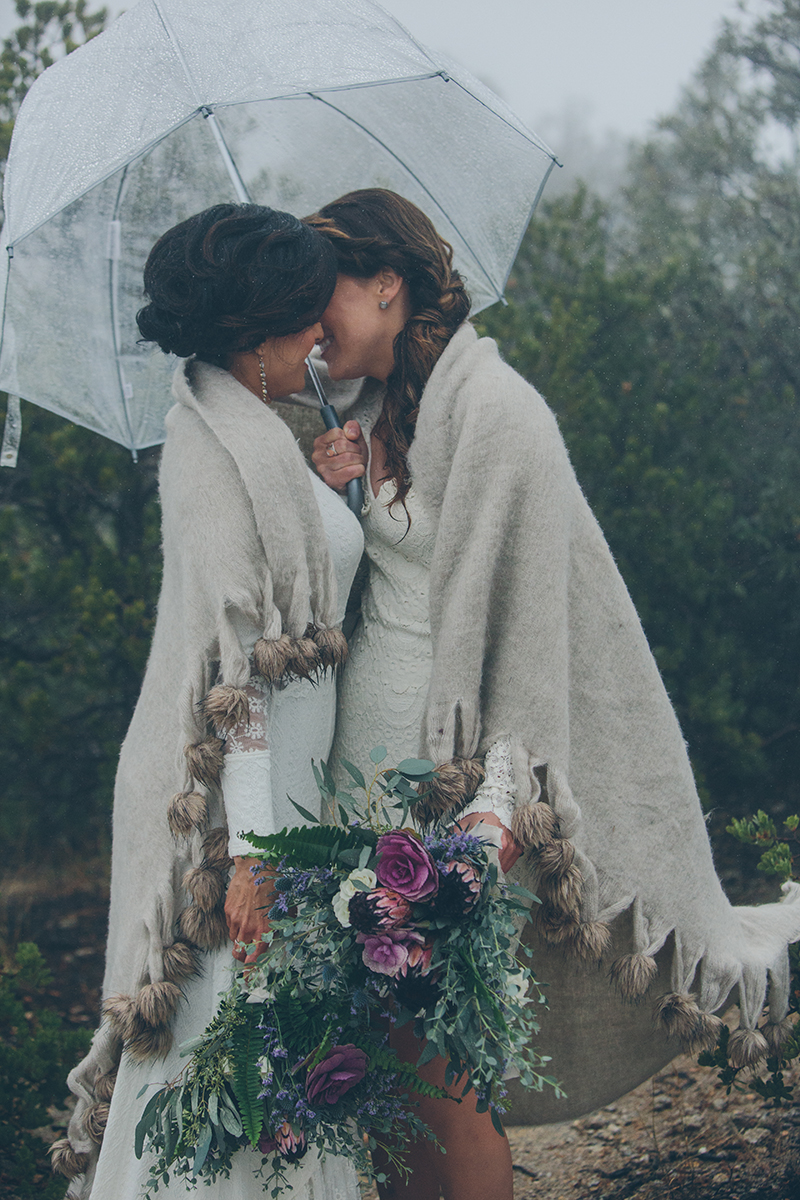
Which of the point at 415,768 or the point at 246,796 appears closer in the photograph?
the point at 415,768

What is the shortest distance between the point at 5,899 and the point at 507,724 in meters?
3.24

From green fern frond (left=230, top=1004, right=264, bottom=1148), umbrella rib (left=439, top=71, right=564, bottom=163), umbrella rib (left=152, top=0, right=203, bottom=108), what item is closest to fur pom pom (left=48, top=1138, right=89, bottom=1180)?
green fern frond (left=230, top=1004, right=264, bottom=1148)

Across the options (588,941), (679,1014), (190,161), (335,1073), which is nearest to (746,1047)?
(679,1014)

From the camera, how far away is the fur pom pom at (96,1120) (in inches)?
72.6

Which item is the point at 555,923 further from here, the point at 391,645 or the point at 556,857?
the point at 391,645

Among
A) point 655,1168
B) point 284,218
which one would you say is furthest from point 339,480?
point 655,1168

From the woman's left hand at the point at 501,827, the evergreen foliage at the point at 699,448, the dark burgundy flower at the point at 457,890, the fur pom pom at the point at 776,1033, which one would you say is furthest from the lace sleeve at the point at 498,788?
the evergreen foliage at the point at 699,448

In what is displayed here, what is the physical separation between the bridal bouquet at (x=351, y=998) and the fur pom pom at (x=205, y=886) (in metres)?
0.16

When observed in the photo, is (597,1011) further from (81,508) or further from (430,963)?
(81,508)

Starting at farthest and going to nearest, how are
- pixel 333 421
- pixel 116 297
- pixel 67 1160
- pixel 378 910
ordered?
pixel 116 297, pixel 333 421, pixel 67 1160, pixel 378 910

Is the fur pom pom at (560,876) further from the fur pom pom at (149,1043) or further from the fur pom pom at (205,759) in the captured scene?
the fur pom pom at (149,1043)

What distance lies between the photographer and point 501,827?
174 centimetres

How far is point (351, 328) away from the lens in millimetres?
2035

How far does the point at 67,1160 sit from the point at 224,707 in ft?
3.15
